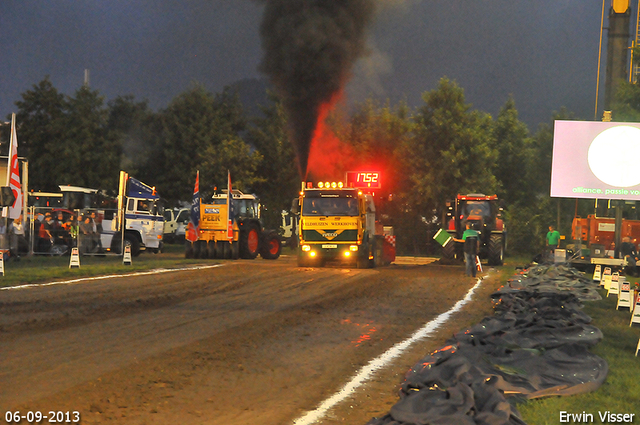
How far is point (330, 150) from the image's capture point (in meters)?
42.8

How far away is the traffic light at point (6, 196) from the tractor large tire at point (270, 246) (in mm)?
12009

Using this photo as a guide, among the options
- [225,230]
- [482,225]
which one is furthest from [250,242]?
[482,225]

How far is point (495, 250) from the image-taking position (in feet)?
96.0

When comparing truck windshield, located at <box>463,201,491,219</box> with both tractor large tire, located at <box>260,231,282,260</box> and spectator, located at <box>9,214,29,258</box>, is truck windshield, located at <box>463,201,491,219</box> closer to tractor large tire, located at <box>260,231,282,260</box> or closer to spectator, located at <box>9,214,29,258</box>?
tractor large tire, located at <box>260,231,282,260</box>

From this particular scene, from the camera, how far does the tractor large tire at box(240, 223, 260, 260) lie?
28684mm

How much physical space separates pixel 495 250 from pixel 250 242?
10.6m

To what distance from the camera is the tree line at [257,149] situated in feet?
130

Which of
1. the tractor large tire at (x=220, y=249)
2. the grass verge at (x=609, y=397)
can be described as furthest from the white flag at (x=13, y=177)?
the grass verge at (x=609, y=397)

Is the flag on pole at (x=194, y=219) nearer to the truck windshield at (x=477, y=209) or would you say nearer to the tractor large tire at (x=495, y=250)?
the truck windshield at (x=477, y=209)

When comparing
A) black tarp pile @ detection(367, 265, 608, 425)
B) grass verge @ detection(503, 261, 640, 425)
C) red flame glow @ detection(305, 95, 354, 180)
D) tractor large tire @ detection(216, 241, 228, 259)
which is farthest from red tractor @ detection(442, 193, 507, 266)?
grass verge @ detection(503, 261, 640, 425)

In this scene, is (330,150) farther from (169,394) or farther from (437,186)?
(169,394)

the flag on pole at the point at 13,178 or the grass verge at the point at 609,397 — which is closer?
the grass verge at the point at 609,397

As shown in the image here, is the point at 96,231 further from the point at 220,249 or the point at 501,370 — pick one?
the point at 501,370

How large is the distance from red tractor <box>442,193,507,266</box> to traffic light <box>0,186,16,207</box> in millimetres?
17621
